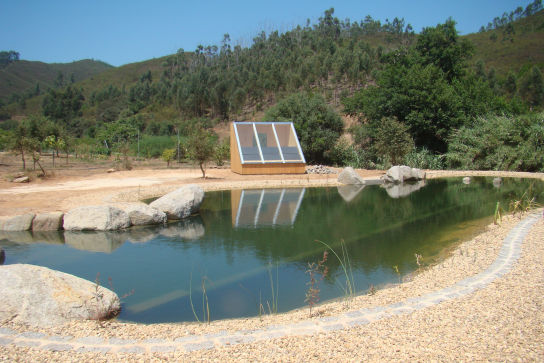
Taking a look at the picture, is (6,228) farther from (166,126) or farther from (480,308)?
(166,126)

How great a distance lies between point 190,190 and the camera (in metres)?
10.7

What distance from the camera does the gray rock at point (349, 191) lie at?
13.5 meters

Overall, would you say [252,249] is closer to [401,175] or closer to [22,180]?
[401,175]

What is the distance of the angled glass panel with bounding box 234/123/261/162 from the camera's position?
18.9m

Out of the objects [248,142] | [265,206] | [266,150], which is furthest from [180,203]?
[248,142]

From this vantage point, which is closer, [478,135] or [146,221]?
[146,221]

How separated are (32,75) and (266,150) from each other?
4839 inches

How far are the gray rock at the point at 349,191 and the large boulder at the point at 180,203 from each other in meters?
4.95

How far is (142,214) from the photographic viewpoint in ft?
30.8

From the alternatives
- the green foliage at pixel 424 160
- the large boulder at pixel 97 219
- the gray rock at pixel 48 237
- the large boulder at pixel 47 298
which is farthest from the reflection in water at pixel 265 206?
the green foliage at pixel 424 160

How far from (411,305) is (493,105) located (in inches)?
992

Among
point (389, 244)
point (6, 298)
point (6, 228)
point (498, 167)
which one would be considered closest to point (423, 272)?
point (389, 244)

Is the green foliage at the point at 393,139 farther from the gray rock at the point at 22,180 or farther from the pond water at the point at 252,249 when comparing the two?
the gray rock at the point at 22,180

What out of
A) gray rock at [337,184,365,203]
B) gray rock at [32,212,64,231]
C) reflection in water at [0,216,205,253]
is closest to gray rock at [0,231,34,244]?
reflection in water at [0,216,205,253]
